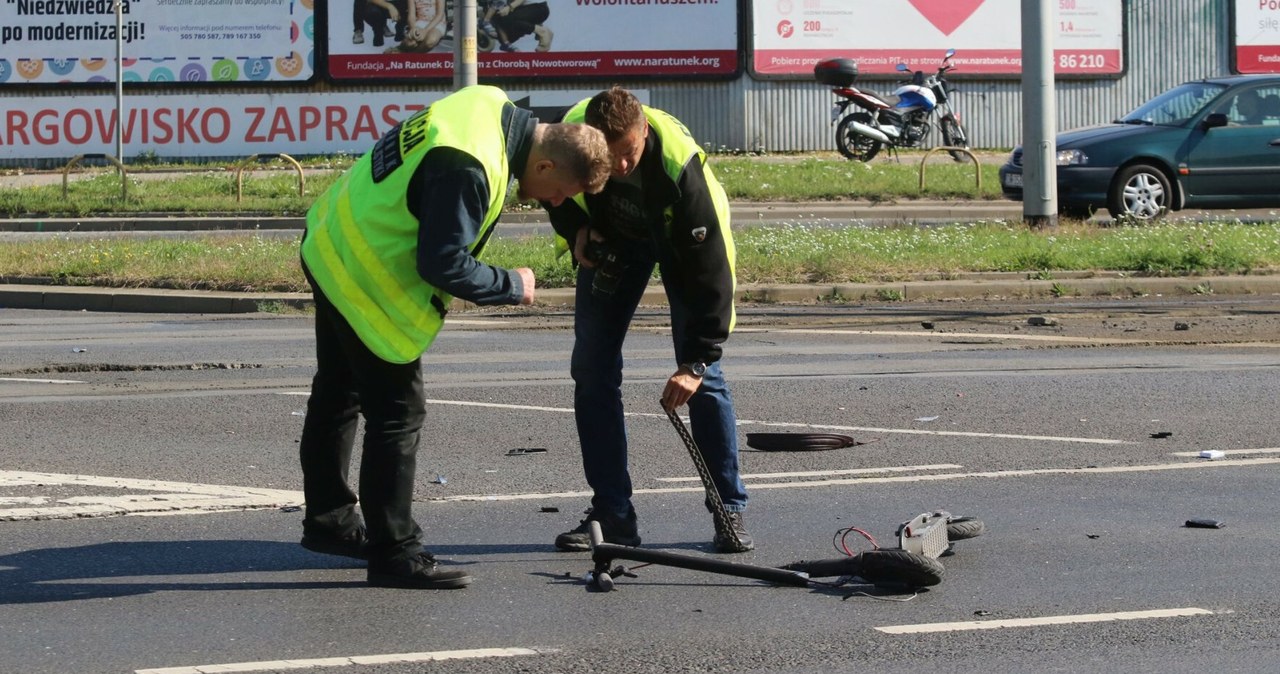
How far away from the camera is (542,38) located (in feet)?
107

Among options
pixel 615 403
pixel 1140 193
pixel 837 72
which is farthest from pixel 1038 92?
pixel 837 72

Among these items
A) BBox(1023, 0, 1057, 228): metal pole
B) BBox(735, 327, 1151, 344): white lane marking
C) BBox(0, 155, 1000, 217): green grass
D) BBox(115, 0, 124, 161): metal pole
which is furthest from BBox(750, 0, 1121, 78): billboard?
BBox(735, 327, 1151, 344): white lane marking

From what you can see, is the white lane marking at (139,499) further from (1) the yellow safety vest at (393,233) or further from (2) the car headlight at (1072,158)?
(2) the car headlight at (1072,158)

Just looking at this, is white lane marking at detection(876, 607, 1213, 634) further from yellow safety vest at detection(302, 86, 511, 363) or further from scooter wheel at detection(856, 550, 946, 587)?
yellow safety vest at detection(302, 86, 511, 363)

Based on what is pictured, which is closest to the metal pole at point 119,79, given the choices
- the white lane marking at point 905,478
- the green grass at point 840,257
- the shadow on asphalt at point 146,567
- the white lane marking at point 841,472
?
the green grass at point 840,257

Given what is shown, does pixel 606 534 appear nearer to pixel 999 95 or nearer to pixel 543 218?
pixel 543 218

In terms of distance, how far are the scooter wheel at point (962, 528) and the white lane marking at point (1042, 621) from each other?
0.85 meters

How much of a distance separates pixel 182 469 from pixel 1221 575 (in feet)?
13.1

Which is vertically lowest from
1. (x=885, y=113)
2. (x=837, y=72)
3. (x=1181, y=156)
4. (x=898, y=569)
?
(x=898, y=569)

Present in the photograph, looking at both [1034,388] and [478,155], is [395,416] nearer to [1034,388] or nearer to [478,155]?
[478,155]

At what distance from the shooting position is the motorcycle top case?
30.8m

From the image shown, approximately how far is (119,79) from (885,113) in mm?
12428

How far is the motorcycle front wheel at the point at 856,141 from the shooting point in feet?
96.8

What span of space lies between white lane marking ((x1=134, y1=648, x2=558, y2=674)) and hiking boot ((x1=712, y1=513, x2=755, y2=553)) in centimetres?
126
